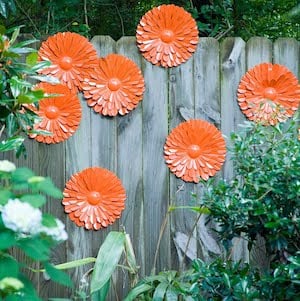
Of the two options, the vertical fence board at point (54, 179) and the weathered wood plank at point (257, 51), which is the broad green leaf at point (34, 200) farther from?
the weathered wood plank at point (257, 51)

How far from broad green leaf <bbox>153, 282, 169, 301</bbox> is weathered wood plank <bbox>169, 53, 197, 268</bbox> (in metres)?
0.40

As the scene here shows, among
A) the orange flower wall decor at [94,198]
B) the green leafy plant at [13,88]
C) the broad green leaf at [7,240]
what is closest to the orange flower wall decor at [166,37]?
the orange flower wall decor at [94,198]

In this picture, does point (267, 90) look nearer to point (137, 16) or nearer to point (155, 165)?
point (155, 165)

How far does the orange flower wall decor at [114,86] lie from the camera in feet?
9.95


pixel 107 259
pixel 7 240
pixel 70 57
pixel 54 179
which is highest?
pixel 70 57

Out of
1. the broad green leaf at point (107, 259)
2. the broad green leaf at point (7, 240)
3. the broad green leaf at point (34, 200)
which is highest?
the broad green leaf at point (34, 200)

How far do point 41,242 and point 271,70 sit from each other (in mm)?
2138

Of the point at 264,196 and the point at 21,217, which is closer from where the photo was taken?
the point at 21,217

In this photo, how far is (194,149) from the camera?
10.2ft

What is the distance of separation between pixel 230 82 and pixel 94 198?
0.89 meters

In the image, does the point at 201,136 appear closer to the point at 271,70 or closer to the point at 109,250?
the point at 271,70

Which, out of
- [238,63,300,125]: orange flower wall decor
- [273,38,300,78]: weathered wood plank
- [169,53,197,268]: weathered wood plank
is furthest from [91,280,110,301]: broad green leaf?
[273,38,300,78]: weathered wood plank

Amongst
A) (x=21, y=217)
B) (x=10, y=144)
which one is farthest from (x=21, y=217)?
(x=10, y=144)

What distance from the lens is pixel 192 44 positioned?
309 centimetres
